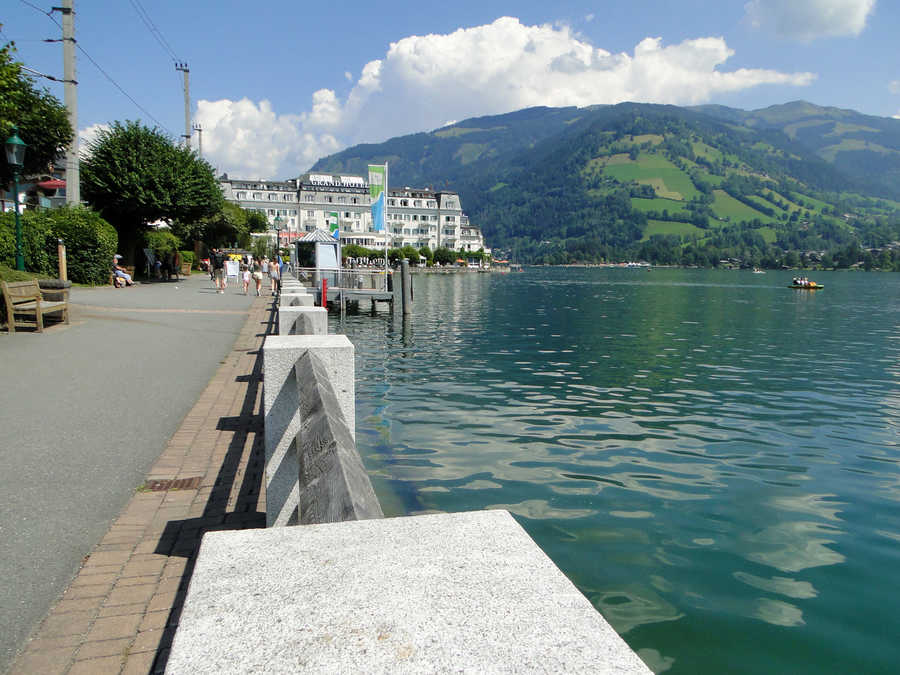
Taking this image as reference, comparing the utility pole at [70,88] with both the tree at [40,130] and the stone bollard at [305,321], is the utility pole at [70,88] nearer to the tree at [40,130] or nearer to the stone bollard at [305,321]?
the tree at [40,130]

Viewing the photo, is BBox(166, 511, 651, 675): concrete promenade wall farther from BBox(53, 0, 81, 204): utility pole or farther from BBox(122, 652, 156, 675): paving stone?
BBox(53, 0, 81, 204): utility pole

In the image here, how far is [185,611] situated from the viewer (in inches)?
42.6

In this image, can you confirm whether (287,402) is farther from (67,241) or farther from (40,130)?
(40,130)

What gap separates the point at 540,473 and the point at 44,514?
5.27m

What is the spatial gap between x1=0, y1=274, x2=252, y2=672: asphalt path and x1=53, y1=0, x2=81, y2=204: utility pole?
13.0 metres

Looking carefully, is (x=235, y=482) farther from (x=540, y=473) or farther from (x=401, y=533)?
(x=401, y=533)

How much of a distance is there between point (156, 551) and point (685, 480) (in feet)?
19.7

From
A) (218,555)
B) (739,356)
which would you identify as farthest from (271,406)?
(739,356)

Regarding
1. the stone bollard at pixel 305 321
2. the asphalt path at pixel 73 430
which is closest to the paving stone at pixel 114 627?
the asphalt path at pixel 73 430

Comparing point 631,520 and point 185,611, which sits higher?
point 185,611

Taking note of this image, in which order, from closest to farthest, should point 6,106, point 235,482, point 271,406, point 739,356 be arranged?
point 271,406 → point 235,482 → point 6,106 → point 739,356

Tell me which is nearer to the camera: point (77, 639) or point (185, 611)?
point (185, 611)

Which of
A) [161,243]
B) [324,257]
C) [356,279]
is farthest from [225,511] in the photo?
[161,243]

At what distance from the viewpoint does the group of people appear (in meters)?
31.6
